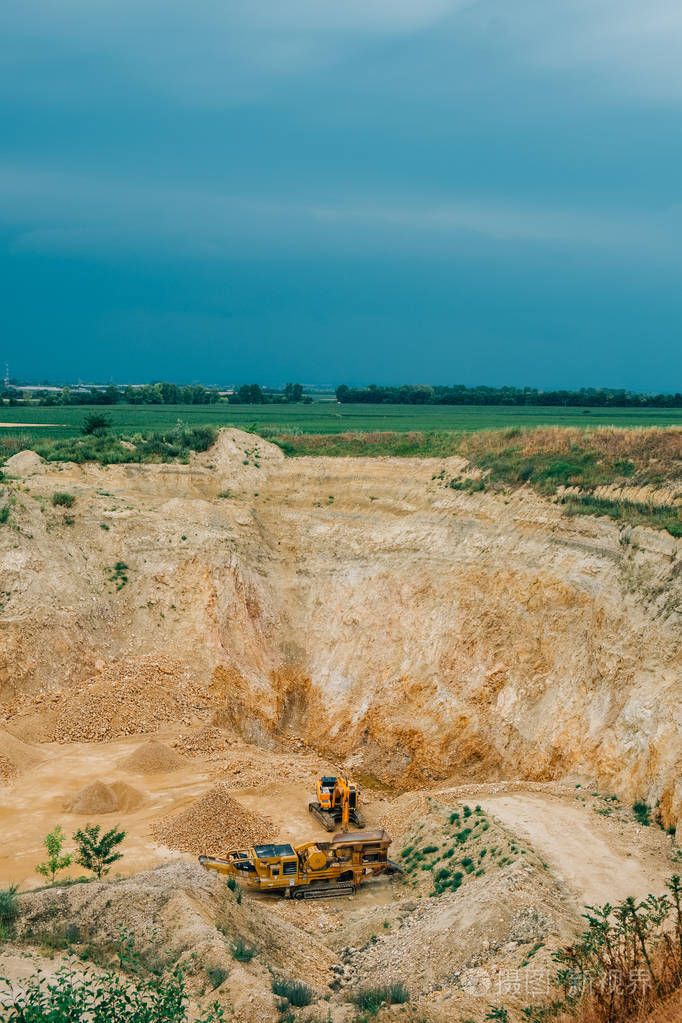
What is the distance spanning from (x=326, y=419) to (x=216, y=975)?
58501 mm

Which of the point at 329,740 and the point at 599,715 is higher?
the point at 599,715

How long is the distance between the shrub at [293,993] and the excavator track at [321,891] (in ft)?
25.2

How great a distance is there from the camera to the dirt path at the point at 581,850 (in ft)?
62.4

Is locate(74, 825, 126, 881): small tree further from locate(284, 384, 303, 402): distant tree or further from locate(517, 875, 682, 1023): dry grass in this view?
locate(284, 384, 303, 402): distant tree

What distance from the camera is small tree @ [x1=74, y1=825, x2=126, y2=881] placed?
2136cm

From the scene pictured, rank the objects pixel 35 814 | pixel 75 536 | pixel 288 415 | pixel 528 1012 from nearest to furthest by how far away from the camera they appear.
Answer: pixel 528 1012 < pixel 35 814 < pixel 75 536 < pixel 288 415

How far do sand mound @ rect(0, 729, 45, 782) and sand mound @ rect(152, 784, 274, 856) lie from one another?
6262 mm

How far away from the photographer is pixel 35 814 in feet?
84.8

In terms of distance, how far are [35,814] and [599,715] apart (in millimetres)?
17841

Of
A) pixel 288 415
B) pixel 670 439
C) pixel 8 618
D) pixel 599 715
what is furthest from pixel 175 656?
pixel 288 415

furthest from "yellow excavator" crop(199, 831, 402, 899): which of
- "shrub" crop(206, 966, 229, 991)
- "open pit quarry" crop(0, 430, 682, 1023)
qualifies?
"shrub" crop(206, 966, 229, 991)

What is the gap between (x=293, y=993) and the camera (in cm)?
1391

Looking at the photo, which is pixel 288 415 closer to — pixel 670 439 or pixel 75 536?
pixel 75 536

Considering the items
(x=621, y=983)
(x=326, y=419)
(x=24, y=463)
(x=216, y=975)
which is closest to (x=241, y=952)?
(x=216, y=975)
